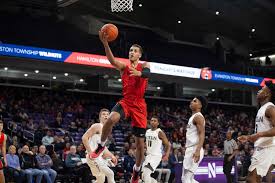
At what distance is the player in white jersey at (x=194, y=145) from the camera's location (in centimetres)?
700

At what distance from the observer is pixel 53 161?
12.8 metres

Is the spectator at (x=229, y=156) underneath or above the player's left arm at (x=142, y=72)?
underneath

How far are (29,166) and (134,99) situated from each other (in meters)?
6.95

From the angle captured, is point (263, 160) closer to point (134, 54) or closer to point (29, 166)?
point (134, 54)

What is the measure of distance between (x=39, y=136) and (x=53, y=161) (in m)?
2.48

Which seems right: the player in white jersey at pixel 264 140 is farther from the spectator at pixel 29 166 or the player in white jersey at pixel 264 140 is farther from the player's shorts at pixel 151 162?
the spectator at pixel 29 166

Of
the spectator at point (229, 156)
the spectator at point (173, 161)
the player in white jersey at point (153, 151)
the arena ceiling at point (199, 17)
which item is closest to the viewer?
the player in white jersey at point (153, 151)

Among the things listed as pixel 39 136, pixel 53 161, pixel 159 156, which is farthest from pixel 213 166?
pixel 39 136

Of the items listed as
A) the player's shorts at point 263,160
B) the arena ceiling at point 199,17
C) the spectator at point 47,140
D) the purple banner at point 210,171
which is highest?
the arena ceiling at point 199,17

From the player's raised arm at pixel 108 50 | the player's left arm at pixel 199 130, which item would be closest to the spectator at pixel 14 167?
the player's left arm at pixel 199 130

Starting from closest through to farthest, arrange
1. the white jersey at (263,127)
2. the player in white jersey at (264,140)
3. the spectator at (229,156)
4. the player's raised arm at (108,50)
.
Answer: the player in white jersey at (264,140) → the white jersey at (263,127) → the player's raised arm at (108,50) → the spectator at (229,156)

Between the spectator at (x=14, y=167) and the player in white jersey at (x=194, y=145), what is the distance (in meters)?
6.22

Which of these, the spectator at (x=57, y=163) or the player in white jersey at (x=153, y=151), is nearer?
the player in white jersey at (x=153, y=151)

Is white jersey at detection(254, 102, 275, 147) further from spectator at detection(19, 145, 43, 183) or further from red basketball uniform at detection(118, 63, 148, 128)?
spectator at detection(19, 145, 43, 183)
